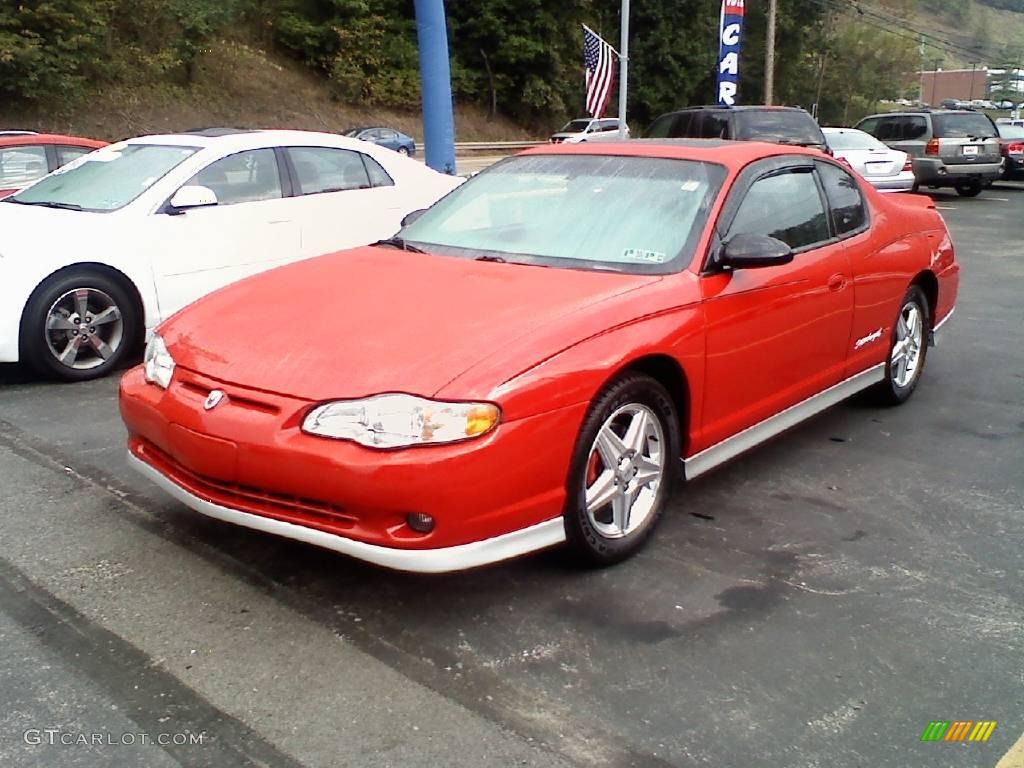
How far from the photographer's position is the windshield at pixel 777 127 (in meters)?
13.9

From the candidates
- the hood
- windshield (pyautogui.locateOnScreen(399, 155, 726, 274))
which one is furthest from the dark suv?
the hood

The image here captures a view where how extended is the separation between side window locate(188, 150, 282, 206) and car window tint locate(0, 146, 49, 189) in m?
4.08

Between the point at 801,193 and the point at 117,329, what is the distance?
4.21 metres

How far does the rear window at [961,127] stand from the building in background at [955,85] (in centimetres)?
10635

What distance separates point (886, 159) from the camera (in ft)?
55.1

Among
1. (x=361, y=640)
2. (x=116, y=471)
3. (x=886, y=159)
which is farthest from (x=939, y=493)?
(x=886, y=159)

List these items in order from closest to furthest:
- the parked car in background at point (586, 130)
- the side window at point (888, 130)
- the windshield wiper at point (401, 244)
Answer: the windshield wiper at point (401, 244)
the side window at point (888, 130)
the parked car in background at point (586, 130)

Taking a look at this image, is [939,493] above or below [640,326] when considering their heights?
below

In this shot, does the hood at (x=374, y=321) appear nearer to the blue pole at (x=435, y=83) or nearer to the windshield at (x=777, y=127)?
the blue pole at (x=435, y=83)

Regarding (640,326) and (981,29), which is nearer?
(640,326)

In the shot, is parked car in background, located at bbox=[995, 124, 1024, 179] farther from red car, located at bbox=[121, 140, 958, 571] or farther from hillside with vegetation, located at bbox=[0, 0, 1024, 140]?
hillside with vegetation, located at bbox=[0, 0, 1024, 140]

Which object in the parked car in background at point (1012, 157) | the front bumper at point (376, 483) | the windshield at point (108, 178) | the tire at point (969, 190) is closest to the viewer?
the front bumper at point (376, 483)

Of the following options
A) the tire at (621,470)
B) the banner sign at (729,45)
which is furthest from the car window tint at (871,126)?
the tire at (621,470)

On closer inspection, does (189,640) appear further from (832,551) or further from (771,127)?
(771,127)
